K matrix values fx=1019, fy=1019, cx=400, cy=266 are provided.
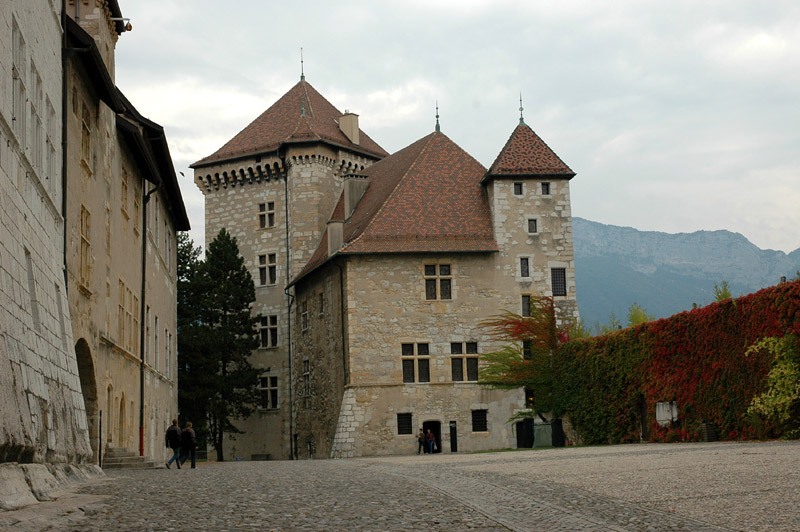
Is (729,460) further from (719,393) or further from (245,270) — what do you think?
(245,270)

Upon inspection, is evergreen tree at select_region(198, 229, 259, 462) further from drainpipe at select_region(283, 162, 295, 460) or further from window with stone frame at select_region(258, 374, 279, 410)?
drainpipe at select_region(283, 162, 295, 460)

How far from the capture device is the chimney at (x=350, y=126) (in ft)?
189

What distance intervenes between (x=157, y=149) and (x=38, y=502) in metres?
21.4

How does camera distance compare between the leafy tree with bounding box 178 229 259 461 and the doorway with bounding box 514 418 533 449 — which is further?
the leafy tree with bounding box 178 229 259 461

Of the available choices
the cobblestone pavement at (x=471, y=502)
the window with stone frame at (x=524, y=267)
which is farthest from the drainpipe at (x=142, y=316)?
the window with stone frame at (x=524, y=267)

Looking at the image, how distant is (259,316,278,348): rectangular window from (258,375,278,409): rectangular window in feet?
6.05

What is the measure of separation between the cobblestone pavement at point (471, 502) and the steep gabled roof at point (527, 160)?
29.3m

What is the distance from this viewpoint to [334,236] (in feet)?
150

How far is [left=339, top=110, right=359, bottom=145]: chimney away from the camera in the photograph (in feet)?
189

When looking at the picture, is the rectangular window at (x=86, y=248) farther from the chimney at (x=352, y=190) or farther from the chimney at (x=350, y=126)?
the chimney at (x=350, y=126)

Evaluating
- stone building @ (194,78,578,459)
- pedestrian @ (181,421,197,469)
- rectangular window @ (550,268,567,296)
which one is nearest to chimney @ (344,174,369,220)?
stone building @ (194,78,578,459)

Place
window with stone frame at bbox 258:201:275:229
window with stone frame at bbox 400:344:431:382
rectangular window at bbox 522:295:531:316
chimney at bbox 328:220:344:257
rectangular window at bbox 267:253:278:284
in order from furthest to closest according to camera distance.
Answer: window with stone frame at bbox 258:201:275:229 < rectangular window at bbox 267:253:278:284 < chimney at bbox 328:220:344:257 < rectangular window at bbox 522:295:531:316 < window with stone frame at bbox 400:344:431:382

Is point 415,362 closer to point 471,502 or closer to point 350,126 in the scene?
point 350,126

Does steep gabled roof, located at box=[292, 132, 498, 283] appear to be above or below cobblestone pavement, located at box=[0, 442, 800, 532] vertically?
above
